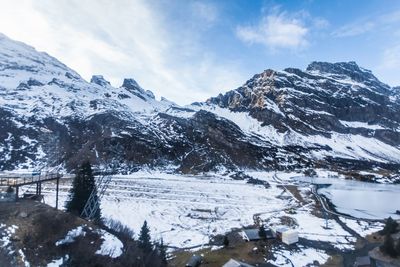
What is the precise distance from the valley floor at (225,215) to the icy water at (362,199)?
19.9 ft

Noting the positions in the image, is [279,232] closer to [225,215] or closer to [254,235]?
[254,235]

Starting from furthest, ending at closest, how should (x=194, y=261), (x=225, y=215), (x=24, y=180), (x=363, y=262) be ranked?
1. (x=225, y=215)
2. (x=24, y=180)
3. (x=363, y=262)
4. (x=194, y=261)

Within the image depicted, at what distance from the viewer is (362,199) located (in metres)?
103

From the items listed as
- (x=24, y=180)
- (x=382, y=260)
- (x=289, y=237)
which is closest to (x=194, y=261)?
(x=289, y=237)

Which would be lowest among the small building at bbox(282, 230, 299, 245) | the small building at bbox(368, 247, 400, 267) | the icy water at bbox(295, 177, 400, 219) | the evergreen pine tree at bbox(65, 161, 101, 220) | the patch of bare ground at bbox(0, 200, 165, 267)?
the small building at bbox(368, 247, 400, 267)

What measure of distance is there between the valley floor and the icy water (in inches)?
239

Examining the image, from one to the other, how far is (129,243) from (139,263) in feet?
16.5

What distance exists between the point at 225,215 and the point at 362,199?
4783 centimetres

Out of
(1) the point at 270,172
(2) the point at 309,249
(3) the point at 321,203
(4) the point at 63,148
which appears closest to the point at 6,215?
(2) the point at 309,249

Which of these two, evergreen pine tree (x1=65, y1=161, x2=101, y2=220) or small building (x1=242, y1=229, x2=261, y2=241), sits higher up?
evergreen pine tree (x1=65, y1=161, x2=101, y2=220)

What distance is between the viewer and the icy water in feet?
276

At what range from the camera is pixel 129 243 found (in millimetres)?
40000

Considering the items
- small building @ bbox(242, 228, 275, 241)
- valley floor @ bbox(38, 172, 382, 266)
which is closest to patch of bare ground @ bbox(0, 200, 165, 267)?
valley floor @ bbox(38, 172, 382, 266)

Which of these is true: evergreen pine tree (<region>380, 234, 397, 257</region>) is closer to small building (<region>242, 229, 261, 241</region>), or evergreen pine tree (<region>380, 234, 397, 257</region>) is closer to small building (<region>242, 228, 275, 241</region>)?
small building (<region>242, 228, 275, 241</region>)
